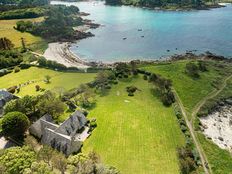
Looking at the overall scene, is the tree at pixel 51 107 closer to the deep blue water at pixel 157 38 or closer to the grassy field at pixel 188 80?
the grassy field at pixel 188 80

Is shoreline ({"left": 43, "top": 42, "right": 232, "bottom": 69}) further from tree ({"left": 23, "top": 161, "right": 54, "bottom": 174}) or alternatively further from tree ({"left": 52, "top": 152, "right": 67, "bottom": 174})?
tree ({"left": 23, "top": 161, "right": 54, "bottom": 174})

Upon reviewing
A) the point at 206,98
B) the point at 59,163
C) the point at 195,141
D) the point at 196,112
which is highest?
the point at 59,163

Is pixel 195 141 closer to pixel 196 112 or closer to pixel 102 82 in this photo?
pixel 196 112

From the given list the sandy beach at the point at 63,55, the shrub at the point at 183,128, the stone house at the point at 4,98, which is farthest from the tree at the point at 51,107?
the sandy beach at the point at 63,55

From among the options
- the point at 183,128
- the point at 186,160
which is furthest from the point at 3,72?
the point at 186,160

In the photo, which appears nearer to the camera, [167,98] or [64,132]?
[64,132]

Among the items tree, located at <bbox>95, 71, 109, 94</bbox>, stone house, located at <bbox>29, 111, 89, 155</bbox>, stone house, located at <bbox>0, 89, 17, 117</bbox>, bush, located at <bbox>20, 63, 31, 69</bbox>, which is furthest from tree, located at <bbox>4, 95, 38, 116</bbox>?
bush, located at <bbox>20, 63, 31, 69</bbox>
